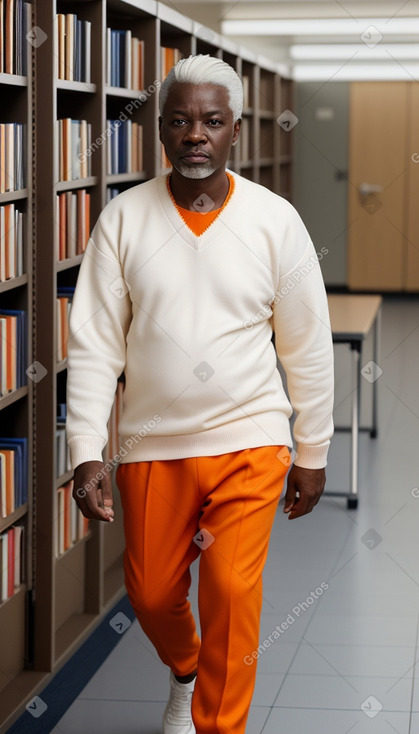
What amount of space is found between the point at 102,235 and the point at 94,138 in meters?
1.34

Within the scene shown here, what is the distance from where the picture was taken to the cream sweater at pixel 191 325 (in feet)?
7.26

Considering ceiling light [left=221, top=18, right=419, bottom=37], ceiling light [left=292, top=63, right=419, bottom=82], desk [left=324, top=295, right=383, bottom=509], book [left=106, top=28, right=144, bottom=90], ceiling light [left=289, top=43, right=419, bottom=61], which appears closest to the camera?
book [left=106, top=28, right=144, bottom=90]

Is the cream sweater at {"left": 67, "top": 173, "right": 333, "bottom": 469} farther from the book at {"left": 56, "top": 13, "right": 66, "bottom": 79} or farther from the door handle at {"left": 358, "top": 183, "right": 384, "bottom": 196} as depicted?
the door handle at {"left": 358, "top": 183, "right": 384, "bottom": 196}

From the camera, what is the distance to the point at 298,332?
2.34 meters

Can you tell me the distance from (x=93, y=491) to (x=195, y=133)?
0.78m

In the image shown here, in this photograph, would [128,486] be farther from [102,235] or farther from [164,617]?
[102,235]

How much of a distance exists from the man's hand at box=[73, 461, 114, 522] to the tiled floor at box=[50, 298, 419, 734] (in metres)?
0.90

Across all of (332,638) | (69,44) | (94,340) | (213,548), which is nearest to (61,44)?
(69,44)

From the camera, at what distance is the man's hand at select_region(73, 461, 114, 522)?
2.20m

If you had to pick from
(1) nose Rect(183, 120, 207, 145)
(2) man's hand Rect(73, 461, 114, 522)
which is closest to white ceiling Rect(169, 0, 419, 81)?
(1) nose Rect(183, 120, 207, 145)

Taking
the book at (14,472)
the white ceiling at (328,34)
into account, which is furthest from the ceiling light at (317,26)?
the book at (14,472)

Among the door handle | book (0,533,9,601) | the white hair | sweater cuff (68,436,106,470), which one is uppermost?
the door handle

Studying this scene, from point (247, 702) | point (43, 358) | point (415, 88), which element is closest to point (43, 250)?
point (43, 358)

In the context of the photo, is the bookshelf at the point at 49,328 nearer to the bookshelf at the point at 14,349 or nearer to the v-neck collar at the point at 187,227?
the bookshelf at the point at 14,349
